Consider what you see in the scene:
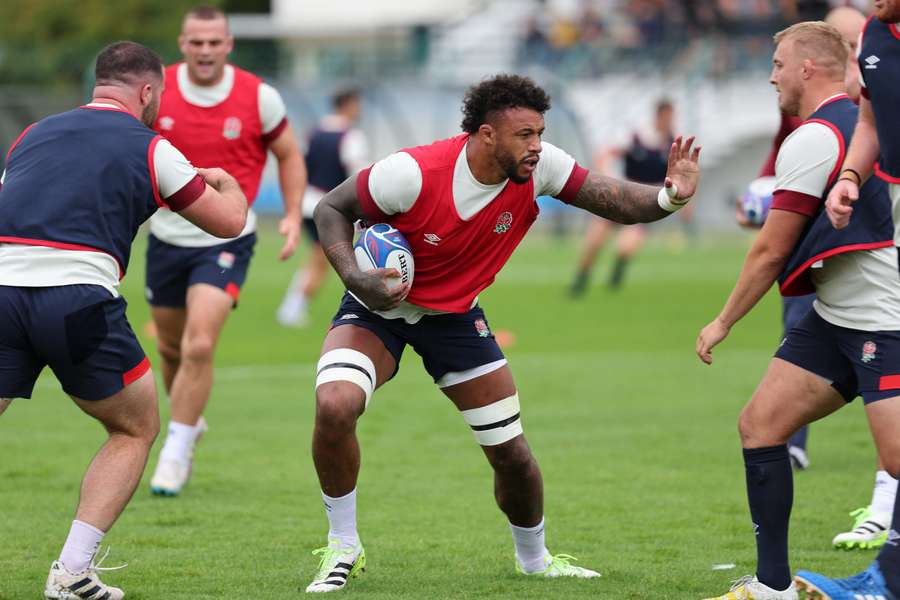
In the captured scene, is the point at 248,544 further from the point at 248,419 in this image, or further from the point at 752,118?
the point at 752,118

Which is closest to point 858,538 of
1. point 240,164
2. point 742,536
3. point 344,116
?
point 742,536

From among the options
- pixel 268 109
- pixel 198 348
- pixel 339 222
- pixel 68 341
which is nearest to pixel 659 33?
pixel 268 109

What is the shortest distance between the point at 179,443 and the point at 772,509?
3836mm

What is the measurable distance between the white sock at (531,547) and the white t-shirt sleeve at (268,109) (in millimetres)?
3588

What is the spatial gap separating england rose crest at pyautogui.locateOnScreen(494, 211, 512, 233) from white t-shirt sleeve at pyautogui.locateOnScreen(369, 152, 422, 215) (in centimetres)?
39

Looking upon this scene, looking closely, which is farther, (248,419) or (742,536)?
(248,419)

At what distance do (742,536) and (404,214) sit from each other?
8.17ft

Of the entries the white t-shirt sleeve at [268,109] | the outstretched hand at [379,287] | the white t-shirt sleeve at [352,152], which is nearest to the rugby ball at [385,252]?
the outstretched hand at [379,287]

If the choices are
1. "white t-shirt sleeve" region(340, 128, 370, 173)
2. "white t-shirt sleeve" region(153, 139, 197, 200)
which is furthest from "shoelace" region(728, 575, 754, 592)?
"white t-shirt sleeve" region(340, 128, 370, 173)

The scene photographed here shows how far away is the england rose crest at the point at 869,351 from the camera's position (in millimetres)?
5449

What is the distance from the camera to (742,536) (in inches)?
277

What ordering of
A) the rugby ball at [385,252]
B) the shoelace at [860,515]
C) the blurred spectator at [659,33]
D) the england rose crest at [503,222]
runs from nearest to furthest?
1. the rugby ball at [385,252]
2. the england rose crest at [503,222]
3. the shoelace at [860,515]
4. the blurred spectator at [659,33]

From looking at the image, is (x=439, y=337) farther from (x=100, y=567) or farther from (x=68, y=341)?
(x=100, y=567)

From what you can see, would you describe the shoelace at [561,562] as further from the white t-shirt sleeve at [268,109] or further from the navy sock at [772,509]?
the white t-shirt sleeve at [268,109]
